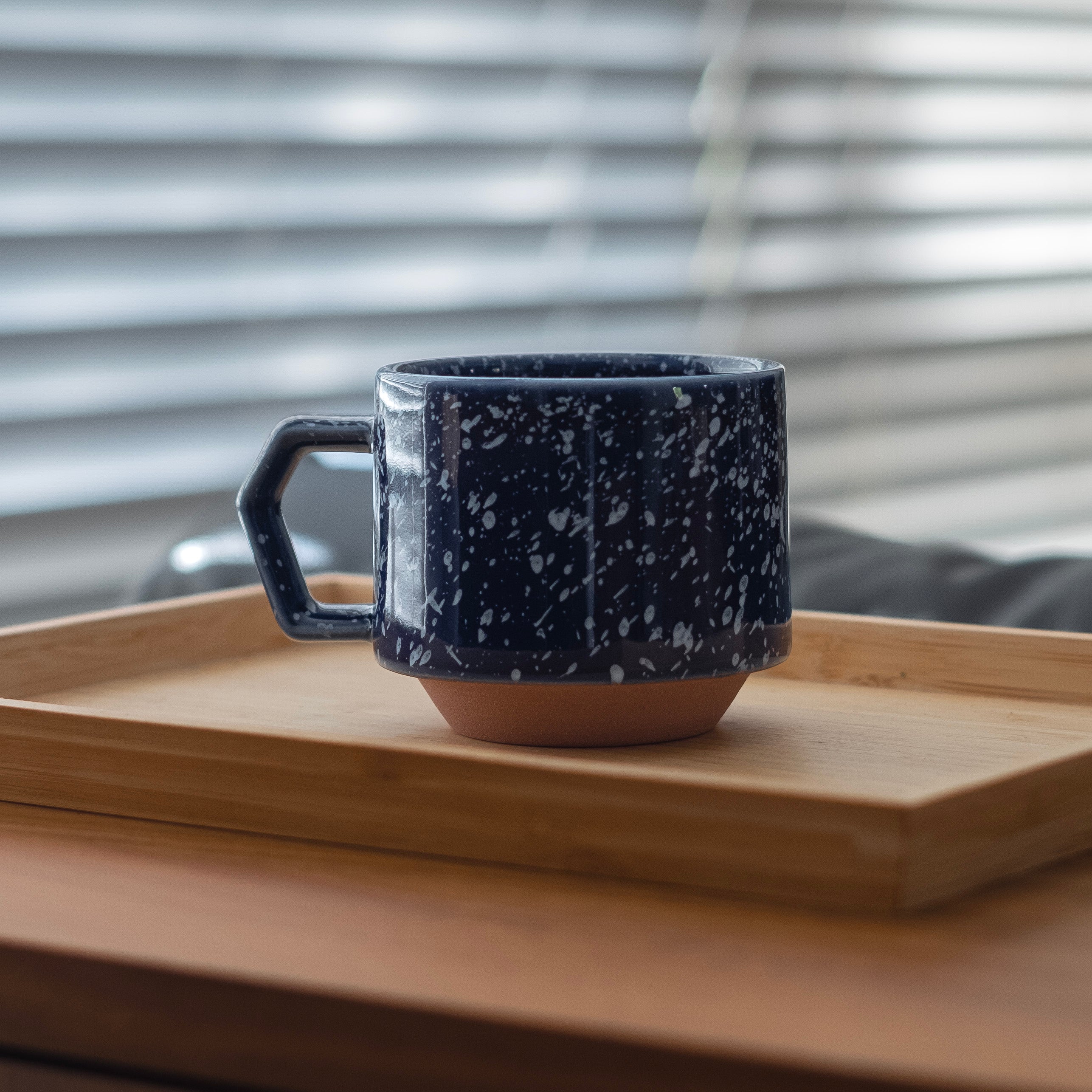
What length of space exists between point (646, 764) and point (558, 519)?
88 millimetres

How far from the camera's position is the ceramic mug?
0.49 metres

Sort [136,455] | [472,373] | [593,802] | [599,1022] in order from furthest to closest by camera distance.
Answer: [136,455] < [472,373] < [593,802] < [599,1022]

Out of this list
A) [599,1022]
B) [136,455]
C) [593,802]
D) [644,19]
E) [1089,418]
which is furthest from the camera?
[1089,418]

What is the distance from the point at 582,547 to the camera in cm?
49

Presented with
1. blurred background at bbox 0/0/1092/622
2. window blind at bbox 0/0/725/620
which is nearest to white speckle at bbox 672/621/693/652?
blurred background at bbox 0/0/1092/622

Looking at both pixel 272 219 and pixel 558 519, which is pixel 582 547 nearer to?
pixel 558 519

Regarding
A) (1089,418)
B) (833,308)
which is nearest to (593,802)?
(833,308)

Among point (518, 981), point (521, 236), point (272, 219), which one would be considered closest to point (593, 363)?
point (518, 981)

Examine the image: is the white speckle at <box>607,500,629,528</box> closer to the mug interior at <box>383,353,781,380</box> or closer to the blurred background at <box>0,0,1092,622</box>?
the mug interior at <box>383,353,781,380</box>

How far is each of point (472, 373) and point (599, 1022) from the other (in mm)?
295

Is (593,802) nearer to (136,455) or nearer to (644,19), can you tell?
(136,455)

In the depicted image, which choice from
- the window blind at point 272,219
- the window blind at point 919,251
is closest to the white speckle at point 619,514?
the window blind at point 272,219

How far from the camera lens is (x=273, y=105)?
1599 mm

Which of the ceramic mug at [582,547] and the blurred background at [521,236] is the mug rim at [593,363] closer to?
the ceramic mug at [582,547]
